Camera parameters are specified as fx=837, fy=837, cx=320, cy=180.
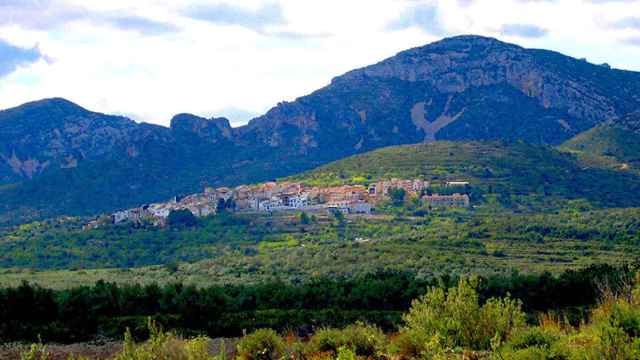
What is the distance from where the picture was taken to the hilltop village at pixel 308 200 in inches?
3273

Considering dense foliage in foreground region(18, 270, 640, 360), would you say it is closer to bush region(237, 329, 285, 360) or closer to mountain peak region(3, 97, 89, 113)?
bush region(237, 329, 285, 360)

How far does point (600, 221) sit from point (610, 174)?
27383 mm

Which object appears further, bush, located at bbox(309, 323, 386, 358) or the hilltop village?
the hilltop village

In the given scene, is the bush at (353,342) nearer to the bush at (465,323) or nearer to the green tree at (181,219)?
the bush at (465,323)

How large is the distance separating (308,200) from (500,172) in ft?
Result: 69.3

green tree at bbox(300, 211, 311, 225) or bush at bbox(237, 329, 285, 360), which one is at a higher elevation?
bush at bbox(237, 329, 285, 360)

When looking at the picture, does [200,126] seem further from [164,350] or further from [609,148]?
[164,350]

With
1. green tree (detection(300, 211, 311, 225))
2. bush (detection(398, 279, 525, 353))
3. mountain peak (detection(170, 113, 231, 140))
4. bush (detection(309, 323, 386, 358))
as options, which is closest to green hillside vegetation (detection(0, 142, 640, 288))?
green tree (detection(300, 211, 311, 225))

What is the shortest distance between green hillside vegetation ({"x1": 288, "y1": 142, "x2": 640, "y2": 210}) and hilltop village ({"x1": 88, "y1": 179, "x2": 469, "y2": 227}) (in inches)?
143

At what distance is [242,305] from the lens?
29.4 m

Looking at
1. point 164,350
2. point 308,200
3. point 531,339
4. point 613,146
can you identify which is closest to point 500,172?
point 613,146

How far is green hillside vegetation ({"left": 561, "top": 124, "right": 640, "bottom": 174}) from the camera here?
312ft

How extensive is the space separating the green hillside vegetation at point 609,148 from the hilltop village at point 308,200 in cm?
1974

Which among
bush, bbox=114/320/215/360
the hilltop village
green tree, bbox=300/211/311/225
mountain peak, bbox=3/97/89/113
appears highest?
mountain peak, bbox=3/97/89/113
